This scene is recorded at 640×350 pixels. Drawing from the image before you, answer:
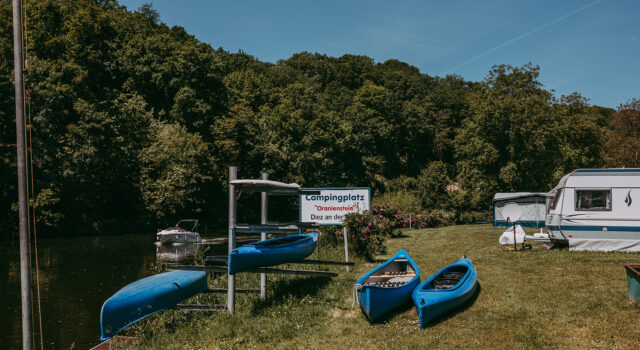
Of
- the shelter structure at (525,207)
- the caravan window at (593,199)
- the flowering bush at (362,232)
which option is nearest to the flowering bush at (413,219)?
the shelter structure at (525,207)

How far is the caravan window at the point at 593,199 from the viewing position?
16703 millimetres

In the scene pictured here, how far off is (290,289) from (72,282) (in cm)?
1188

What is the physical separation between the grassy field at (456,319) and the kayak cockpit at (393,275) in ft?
2.49

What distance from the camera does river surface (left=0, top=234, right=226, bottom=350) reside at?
12.4 metres

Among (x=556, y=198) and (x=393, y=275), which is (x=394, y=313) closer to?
(x=393, y=275)

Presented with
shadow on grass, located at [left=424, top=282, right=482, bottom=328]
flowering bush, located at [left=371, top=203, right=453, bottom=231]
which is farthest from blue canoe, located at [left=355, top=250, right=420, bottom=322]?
flowering bush, located at [left=371, top=203, right=453, bottom=231]

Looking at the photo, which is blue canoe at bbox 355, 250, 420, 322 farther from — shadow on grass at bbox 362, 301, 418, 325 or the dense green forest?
the dense green forest

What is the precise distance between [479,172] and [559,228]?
84.9 ft

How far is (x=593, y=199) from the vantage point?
16906mm

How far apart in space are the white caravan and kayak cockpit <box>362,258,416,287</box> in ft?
26.6

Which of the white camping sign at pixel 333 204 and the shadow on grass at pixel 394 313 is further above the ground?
the white camping sign at pixel 333 204

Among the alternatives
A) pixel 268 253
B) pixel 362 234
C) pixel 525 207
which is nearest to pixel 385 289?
pixel 268 253

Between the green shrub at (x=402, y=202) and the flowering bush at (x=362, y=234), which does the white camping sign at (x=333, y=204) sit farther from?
the green shrub at (x=402, y=202)

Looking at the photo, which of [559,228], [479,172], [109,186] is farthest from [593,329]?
[109,186]
